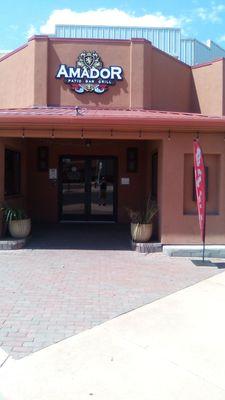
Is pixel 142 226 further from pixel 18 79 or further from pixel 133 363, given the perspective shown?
pixel 18 79

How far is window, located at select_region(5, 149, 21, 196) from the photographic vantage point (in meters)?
12.2

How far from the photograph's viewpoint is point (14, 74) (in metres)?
14.4

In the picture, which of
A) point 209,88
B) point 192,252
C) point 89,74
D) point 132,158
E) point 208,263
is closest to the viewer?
point 208,263

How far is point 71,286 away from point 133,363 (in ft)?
9.94

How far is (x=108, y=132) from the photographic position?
10.5 metres

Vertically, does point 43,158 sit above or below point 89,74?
below

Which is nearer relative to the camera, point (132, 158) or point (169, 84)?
point (169, 84)

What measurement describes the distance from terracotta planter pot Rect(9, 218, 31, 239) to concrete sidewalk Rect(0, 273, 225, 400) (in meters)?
5.58

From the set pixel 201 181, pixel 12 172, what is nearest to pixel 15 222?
pixel 12 172

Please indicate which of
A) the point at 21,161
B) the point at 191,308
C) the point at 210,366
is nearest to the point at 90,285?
the point at 191,308

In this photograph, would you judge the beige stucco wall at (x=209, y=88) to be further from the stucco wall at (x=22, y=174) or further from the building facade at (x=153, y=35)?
the building facade at (x=153, y=35)

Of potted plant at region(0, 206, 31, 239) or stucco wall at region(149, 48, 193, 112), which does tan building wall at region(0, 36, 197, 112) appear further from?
potted plant at region(0, 206, 31, 239)

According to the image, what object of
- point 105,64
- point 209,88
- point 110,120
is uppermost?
point 105,64

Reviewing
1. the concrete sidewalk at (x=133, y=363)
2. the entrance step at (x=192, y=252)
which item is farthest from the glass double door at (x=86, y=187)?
the concrete sidewalk at (x=133, y=363)
